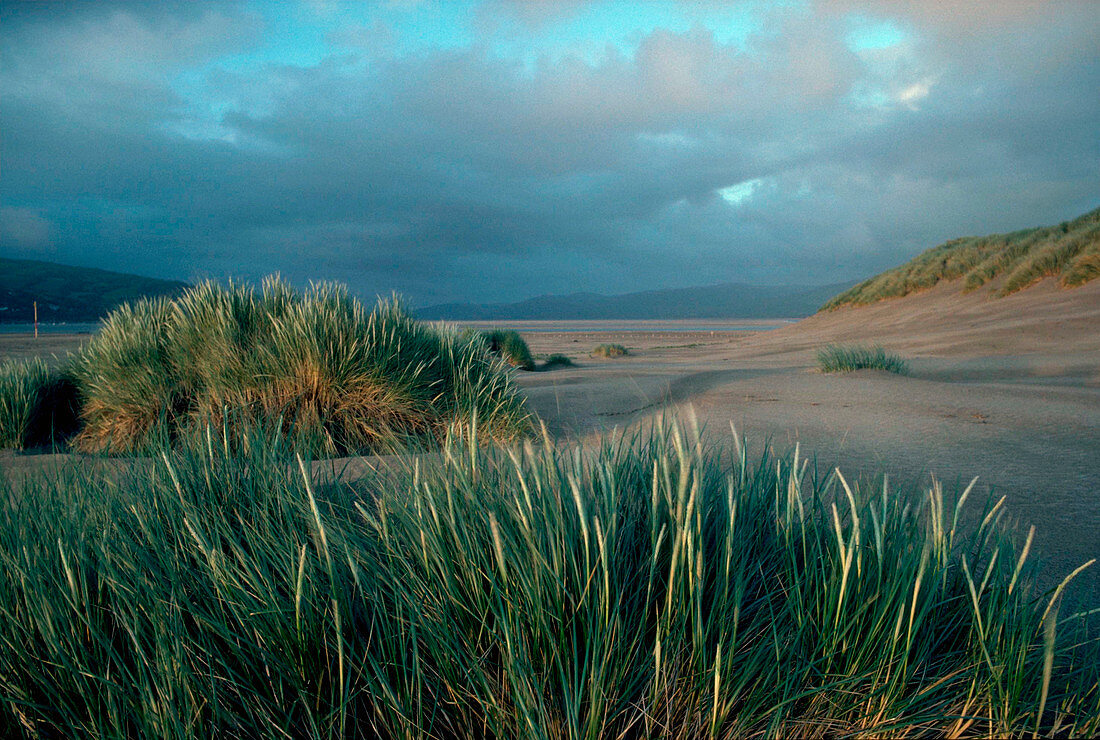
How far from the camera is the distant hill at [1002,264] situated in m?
11.2

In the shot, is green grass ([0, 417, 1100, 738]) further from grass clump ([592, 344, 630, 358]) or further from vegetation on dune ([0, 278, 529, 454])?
grass clump ([592, 344, 630, 358])

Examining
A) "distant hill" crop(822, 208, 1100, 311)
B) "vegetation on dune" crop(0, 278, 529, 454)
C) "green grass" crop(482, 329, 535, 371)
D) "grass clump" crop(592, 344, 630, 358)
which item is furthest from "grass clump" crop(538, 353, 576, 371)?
"distant hill" crop(822, 208, 1100, 311)

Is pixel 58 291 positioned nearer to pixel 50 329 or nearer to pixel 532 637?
pixel 50 329

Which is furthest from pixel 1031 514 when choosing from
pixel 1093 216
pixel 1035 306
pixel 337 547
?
pixel 1093 216

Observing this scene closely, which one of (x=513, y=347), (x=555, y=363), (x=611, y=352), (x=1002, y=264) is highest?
(x=1002, y=264)

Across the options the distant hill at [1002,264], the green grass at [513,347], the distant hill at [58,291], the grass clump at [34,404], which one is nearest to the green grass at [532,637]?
the grass clump at [34,404]

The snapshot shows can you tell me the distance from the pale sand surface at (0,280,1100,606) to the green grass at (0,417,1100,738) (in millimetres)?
357

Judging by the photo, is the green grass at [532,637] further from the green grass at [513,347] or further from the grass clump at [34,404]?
the green grass at [513,347]

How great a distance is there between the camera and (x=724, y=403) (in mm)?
4992

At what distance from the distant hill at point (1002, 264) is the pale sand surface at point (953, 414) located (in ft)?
6.45

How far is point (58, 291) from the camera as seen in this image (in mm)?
58625

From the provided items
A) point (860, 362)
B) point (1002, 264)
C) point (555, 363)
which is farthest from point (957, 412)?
point (1002, 264)

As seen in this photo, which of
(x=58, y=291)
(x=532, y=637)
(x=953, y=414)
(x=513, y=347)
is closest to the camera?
(x=532, y=637)

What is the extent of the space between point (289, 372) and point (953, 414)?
4.49 meters
